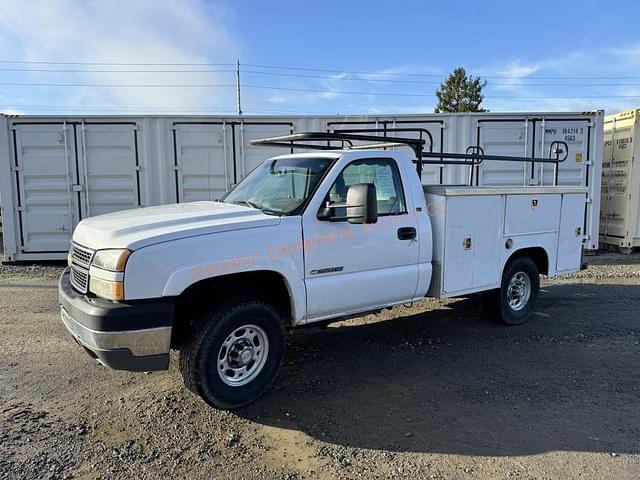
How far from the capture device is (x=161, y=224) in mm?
3828

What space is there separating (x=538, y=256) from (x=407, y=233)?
262 cm

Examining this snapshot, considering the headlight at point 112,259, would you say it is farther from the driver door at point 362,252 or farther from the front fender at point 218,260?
the driver door at point 362,252

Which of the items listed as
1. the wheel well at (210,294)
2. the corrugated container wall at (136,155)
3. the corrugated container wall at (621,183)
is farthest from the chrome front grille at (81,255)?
the corrugated container wall at (621,183)

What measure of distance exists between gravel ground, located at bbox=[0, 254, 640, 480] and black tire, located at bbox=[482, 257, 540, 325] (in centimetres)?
21

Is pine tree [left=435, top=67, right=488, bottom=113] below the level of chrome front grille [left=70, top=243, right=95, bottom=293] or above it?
above

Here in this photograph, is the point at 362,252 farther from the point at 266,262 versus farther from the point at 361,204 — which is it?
the point at 266,262

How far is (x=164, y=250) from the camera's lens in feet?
11.5

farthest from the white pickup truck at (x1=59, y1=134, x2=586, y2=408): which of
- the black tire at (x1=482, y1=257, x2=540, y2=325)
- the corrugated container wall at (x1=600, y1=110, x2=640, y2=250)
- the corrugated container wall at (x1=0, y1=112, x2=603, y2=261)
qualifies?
the corrugated container wall at (x1=600, y1=110, x2=640, y2=250)

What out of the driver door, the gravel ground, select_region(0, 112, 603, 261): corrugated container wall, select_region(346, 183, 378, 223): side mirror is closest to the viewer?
the gravel ground

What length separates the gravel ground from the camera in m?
3.25

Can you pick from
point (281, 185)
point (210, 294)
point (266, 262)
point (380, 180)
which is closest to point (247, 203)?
point (281, 185)

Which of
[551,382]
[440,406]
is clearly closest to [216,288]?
[440,406]

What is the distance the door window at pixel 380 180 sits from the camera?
15.0 feet

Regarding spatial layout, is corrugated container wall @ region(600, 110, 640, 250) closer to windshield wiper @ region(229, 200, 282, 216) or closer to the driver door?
the driver door
